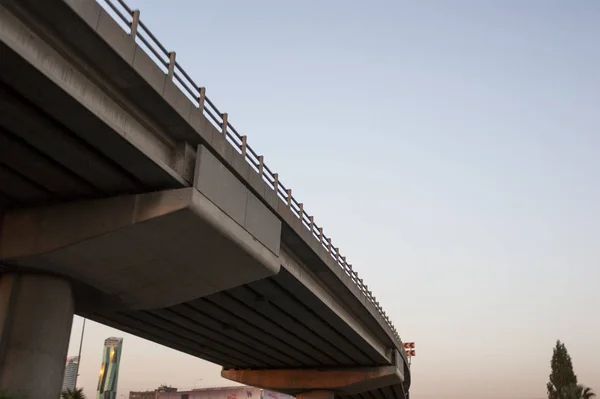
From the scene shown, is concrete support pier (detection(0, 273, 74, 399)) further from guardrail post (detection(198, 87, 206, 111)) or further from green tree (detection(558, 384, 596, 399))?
green tree (detection(558, 384, 596, 399))

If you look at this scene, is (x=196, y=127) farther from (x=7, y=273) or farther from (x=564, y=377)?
(x=564, y=377)

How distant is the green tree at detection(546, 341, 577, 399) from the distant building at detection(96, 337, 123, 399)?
5894 inches

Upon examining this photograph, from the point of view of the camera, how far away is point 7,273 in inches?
640

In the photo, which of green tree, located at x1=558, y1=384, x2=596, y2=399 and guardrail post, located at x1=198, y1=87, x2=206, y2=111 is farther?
green tree, located at x1=558, y1=384, x2=596, y2=399

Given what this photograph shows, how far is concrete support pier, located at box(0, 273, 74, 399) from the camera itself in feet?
48.3

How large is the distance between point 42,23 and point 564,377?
6966 cm

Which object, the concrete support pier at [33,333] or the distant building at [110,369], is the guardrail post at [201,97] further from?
the distant building at [110,369]

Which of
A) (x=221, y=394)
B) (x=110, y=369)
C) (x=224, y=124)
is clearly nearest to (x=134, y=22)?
(x=224, y=124)

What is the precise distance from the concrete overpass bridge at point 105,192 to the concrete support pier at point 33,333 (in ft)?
0.10

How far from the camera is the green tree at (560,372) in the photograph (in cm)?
6588

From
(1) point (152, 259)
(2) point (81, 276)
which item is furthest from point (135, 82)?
(2) point (81, 276)

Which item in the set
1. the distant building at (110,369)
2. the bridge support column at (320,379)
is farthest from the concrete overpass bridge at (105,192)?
the distant building at (110,369)

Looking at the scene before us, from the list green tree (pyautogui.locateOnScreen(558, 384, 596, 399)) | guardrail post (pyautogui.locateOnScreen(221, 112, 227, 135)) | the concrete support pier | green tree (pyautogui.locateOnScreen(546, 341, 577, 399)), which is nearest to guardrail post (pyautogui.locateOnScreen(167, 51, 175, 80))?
guardrail post (pyautogui.locateOnScreen(221, 112, 227, 135))

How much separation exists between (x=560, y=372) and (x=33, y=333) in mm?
65637
